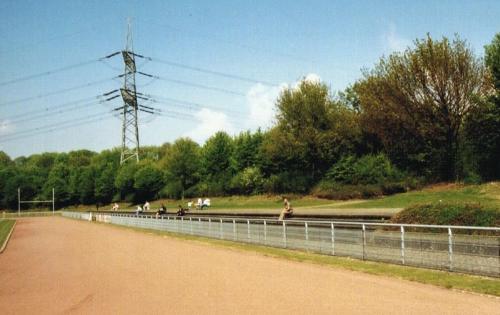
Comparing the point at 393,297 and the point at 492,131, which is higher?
the point at 492,131

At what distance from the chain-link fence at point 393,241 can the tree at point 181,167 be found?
189ft

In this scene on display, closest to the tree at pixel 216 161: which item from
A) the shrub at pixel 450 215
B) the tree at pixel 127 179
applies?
the tree at pixel 127 179

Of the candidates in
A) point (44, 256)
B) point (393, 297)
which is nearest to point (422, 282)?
point (393, 297)

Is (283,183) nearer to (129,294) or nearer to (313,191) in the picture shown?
(313,191)

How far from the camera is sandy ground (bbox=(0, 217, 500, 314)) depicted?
31.6 ft

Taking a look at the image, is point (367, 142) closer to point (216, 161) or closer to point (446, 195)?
point (446, 195)

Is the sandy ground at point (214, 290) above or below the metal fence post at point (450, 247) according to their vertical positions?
below

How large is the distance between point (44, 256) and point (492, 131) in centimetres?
3503

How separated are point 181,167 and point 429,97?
4922 centimetres

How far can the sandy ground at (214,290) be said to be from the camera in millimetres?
9617

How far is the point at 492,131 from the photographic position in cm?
3975

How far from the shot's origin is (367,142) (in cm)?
5853

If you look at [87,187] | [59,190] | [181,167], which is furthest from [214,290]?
[59,190]

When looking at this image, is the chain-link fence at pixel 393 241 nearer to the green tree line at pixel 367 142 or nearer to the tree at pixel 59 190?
the green tree line at pixel 367 142
